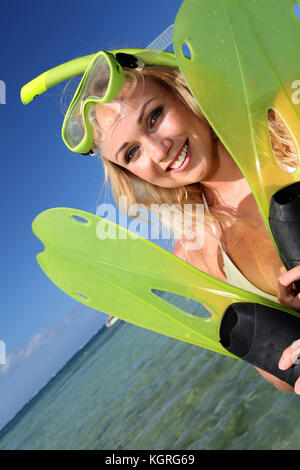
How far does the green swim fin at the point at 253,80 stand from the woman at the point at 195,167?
4.5 inches

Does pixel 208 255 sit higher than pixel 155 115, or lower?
lower

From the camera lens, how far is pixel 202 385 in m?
6.10

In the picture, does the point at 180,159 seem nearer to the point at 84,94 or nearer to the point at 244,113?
the point at 244,113

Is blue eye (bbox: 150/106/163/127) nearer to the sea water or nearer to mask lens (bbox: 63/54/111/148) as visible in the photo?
mask lens (bbox: 63/54/111/148)

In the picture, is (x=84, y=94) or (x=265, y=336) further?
(x=84, y=94)

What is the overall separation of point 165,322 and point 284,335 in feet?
2.26

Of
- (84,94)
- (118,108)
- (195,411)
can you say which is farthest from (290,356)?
(195,411)

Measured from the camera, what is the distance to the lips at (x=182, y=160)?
181 cm

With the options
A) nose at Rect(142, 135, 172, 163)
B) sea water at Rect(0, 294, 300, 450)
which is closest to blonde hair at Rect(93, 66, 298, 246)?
nose at Rect(142, 135, 172, 163)

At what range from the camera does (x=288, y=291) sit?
1.60 m

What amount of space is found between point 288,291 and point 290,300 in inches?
1.5

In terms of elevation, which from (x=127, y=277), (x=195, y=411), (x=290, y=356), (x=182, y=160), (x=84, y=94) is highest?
(x=84, y=94)

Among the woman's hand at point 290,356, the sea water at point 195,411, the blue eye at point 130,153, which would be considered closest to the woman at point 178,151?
the blue eye at point 130,153

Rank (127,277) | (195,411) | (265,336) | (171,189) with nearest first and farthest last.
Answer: (265,336) < (127,277) < (171,189) < (195,411)
